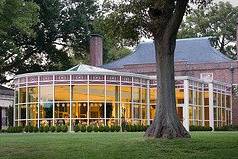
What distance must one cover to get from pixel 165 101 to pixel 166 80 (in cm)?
80

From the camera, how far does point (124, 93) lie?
38281mm

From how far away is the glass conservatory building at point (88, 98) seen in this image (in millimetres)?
36969

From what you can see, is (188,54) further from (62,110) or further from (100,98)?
(62,110)

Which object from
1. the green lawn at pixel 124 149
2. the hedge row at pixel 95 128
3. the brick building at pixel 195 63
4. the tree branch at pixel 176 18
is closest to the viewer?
the green lawn at pixel 124 149

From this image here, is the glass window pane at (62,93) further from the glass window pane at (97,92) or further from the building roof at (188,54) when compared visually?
the building roof at (188,54)

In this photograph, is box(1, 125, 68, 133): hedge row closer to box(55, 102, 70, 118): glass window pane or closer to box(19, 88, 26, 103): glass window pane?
box(55, 102, 70, 118): glass window pane

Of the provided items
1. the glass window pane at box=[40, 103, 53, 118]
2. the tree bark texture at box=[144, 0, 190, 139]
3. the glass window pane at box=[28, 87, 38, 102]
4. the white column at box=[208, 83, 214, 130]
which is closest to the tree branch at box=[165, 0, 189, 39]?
the tree bark texture at box=[144, 0, 190, 139]

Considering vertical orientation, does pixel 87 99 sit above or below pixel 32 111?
above

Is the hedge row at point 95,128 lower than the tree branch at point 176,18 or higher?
lower

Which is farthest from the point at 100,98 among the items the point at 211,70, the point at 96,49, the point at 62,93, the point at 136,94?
the point at 211,70

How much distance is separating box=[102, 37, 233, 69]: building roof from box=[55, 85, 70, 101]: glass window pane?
47.9 ft

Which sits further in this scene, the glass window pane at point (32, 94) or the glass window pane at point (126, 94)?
the glass window pane at point (126, 94)

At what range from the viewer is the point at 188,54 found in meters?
50.9

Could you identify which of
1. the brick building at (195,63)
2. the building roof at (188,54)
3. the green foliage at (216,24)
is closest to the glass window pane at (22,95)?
the brick building at (195,63)
